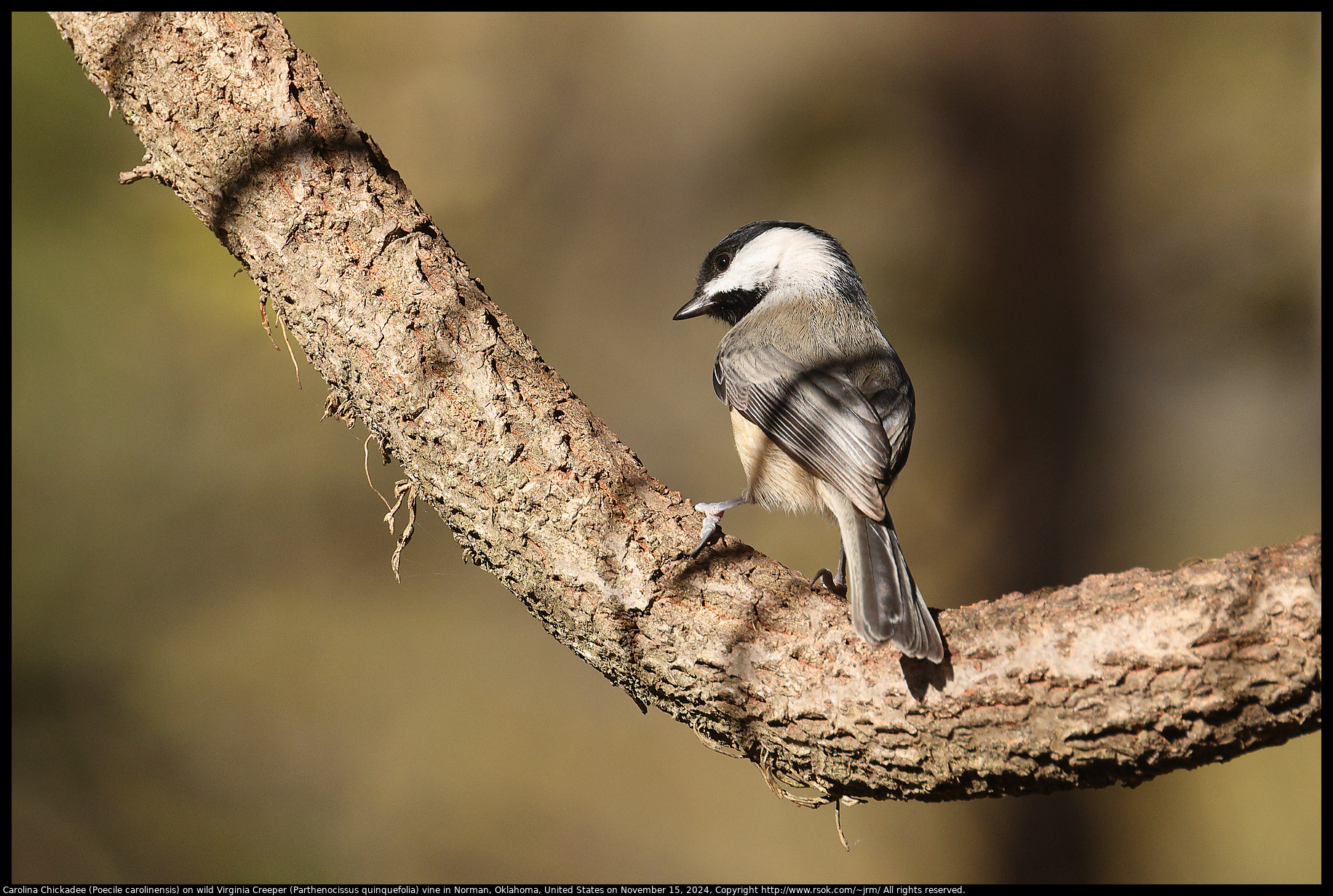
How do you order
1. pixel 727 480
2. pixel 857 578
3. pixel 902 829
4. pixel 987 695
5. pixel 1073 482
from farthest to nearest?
pixel 727 480, pixel 902 829, pixel 1073 482, pixel 857 578, pixel 987 695

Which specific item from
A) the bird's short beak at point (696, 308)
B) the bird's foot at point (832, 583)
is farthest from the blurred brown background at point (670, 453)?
the bird's foot at point (832, 583)

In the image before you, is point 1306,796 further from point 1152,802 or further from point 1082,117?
point 1082,117

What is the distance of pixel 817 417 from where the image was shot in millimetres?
2172

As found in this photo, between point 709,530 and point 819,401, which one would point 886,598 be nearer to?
point 709,530

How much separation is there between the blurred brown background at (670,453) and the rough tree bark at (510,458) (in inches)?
118

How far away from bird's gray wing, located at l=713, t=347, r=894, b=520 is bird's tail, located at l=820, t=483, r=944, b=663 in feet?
0.22

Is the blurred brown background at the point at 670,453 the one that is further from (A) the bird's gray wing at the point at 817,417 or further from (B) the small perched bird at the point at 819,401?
(A) the bird's gray wing at the point at 817,417

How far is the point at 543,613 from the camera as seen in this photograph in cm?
182

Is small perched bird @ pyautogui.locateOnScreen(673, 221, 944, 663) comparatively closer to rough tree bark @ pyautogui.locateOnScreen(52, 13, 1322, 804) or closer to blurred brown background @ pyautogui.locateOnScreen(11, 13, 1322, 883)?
rough tree bark @ pyautogui.locateOnScreen(52, 13, 1322, 804)

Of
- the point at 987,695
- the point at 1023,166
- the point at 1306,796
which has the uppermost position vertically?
the point at 1023,166

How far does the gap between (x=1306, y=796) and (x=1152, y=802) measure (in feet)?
2.82

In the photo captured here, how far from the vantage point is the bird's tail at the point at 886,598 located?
151cm

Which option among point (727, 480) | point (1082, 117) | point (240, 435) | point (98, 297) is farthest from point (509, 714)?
point (1082, 117)

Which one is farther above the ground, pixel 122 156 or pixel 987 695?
pixel 122 156
